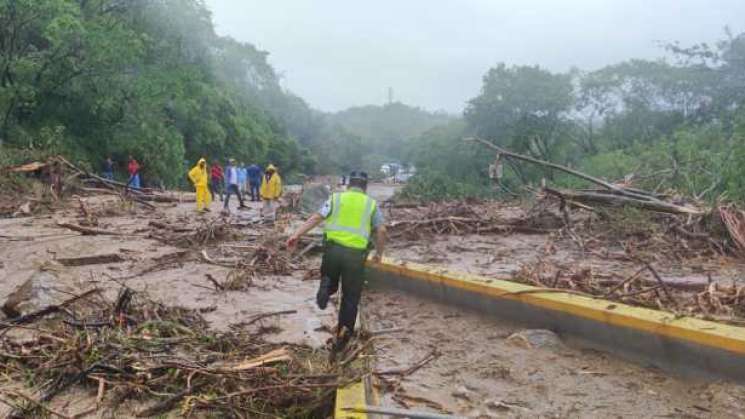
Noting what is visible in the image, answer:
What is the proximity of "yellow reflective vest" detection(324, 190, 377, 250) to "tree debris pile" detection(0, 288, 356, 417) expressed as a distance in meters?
1.03

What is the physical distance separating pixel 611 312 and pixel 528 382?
3.48ft

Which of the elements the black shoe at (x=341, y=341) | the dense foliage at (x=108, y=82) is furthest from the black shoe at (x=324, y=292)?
the dense foliage at (x=108, y=82)

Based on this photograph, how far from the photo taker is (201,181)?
51.6 feet

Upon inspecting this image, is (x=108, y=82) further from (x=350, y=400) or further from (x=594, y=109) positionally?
(x=594, y=109)

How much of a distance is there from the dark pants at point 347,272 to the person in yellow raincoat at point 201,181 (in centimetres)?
1077

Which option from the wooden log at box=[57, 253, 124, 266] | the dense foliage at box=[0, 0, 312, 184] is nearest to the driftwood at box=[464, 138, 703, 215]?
the wooden log at box=[57, 253, 124, 266]

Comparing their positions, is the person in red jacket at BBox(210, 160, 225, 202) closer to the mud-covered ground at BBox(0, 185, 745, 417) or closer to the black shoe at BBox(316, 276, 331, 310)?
the mud-covered ground at BBox(0, 185, 745, 417)

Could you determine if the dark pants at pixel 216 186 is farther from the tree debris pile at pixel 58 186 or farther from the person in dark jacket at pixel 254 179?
the tree debris pile at pixel 58 186

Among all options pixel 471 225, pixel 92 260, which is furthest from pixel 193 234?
pixel 471 225

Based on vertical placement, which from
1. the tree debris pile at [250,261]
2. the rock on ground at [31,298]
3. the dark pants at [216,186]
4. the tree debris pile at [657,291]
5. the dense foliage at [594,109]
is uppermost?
the dense foliage at [594,109]

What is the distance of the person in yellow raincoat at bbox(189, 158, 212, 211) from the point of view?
1549cm

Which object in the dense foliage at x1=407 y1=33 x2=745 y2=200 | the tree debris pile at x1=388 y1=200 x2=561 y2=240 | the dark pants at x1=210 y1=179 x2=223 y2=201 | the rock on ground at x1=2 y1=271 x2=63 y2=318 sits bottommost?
the dark pants at x1=210 y1=179 x2=223 y2=201

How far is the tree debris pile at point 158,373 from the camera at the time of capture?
3.84m

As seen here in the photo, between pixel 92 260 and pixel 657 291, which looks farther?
pixel 92 260
